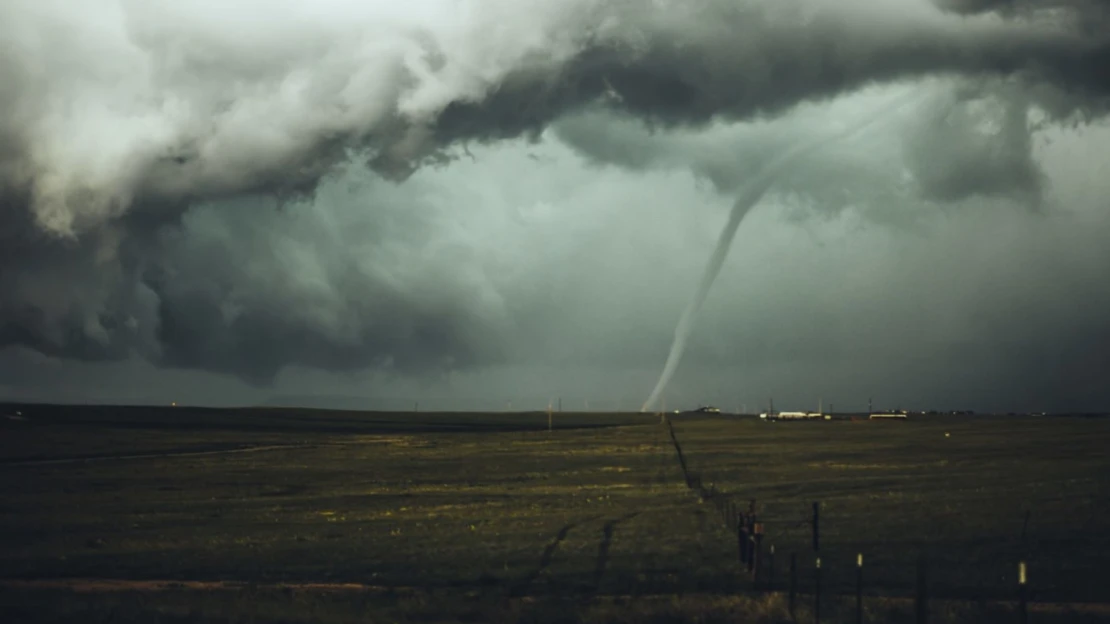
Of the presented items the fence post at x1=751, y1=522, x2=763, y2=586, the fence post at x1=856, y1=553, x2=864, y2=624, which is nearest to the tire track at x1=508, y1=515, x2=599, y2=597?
the fence post at x1=751, y1=522, x2=763, y2=586

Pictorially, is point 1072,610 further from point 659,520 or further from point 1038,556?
point 659,520

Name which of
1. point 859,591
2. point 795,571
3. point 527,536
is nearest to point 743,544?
point 795,571

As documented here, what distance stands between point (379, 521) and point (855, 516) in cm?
2278

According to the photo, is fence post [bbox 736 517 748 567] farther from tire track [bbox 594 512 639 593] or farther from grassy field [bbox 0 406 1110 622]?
tire track [bbox 594 512 639 593]

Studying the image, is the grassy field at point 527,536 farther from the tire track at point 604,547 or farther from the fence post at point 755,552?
the fence post at point 755,552

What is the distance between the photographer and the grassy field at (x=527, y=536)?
33.1m

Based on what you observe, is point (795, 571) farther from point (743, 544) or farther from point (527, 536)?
point (527, 536)

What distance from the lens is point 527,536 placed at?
4844 centimetres

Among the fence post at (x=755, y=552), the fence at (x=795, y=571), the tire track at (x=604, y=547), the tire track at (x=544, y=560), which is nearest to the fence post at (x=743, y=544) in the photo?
the fence at (x=795, y=571)

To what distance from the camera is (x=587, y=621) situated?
30.2 meters

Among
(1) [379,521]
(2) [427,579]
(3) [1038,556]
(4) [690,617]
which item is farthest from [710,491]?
(4) [690,617]

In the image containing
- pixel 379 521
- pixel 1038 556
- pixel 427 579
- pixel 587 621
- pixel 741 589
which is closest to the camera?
pixel 587 621

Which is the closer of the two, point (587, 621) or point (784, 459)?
point (587, 621)

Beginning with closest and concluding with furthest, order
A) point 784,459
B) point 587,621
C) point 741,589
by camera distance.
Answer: point 587,621 < point 741,589 < point 784,459
